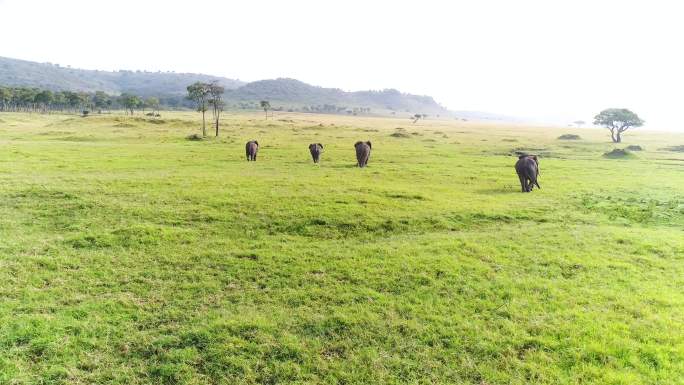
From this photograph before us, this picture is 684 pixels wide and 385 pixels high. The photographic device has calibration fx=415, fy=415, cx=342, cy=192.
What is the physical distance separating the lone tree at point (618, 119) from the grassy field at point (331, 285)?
60.3 meters

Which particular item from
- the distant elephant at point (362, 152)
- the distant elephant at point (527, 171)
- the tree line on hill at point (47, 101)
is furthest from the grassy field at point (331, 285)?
the tree line on hill at point (47, 101)

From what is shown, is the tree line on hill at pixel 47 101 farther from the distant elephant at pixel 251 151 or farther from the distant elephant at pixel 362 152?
the distant elephant at pixel 362 152

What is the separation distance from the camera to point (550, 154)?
47.3 meters

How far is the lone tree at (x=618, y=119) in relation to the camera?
70.4 metres

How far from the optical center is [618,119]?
71.5 m

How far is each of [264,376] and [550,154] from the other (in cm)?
4806

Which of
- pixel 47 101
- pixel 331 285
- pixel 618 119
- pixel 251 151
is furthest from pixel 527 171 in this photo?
pixel 47 101

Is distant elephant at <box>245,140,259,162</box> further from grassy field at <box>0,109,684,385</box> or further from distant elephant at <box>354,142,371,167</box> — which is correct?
grassy field at <box>0,109,684,385</box>

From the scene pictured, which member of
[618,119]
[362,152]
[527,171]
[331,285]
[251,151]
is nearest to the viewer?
[331,285]

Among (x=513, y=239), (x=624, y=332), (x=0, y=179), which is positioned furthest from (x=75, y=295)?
(x=0, y=179)

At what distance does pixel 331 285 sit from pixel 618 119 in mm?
79238

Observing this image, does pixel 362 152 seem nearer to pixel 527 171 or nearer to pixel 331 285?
pixel 527 171

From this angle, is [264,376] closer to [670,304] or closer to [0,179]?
[670,304]

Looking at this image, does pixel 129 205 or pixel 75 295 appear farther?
pixel 129 205
